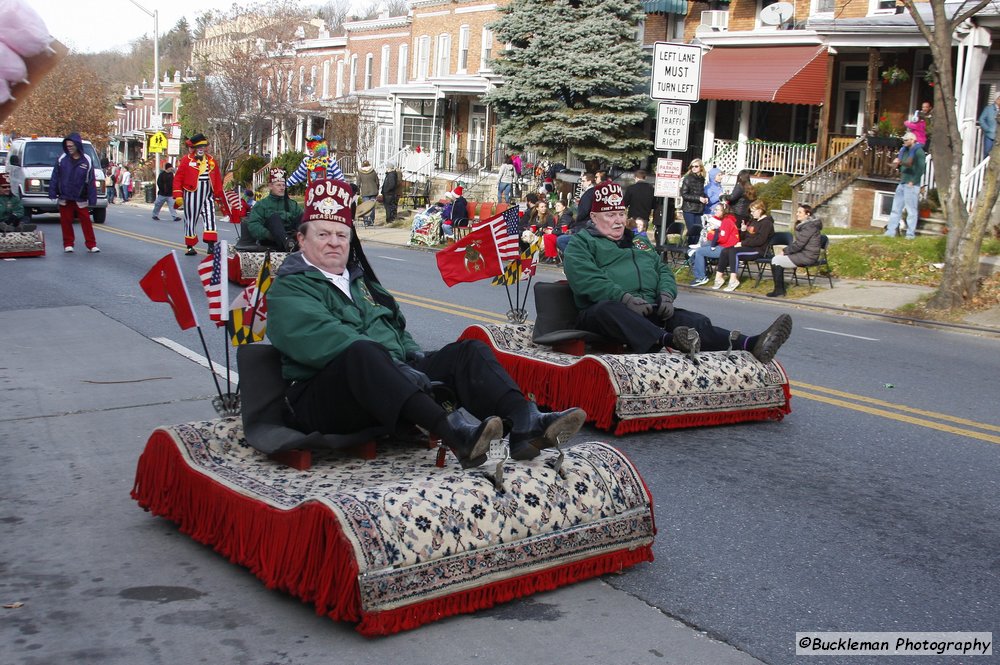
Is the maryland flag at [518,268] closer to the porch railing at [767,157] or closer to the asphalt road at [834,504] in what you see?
the asphalt road at [834,504]

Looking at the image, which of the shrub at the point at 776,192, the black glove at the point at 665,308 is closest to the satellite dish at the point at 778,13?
the shrub at the point at 776,192

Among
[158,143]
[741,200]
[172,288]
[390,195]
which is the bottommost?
[172,288]

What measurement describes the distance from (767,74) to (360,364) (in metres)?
27.5

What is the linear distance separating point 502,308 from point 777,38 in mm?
19460

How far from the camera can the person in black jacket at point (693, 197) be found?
2312 cm

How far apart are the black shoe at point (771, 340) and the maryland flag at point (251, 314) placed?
152 inches

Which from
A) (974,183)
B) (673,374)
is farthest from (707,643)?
(974,183)

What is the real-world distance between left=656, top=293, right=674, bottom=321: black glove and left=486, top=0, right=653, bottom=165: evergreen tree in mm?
26151

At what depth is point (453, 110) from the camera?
5103cm

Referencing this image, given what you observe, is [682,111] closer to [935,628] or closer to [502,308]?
[502,308]

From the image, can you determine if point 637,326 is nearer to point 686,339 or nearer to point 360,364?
point 686,339

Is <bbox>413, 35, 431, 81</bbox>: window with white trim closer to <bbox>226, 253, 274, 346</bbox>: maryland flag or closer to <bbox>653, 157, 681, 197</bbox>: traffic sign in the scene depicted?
<bbox>653, 157, 681, 197</bbox>: traffic sign

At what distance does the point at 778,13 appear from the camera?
30969mm

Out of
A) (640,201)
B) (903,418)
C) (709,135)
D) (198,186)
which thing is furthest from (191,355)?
(709,135)
